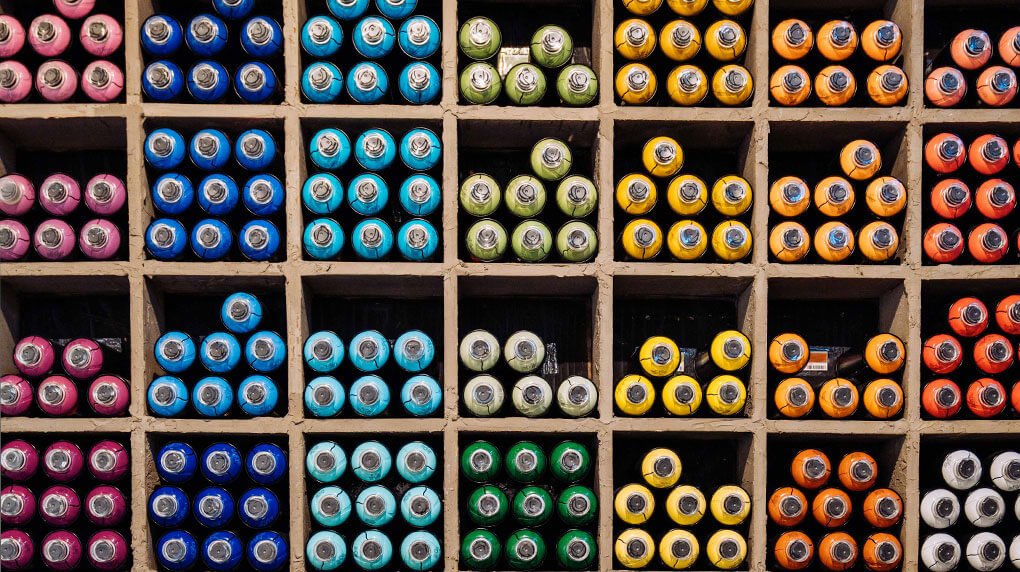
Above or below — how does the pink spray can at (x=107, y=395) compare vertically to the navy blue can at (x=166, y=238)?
below

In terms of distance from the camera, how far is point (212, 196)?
138 inches

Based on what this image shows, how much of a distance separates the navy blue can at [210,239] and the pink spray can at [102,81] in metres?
0.83

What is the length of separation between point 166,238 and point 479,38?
1.92 m

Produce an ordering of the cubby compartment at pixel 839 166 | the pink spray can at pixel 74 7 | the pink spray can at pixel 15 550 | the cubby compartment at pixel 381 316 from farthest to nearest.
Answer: the cubby compartment at pixel 381 316
the cubby compartment at pixel 839 166
the pink spray can at pixel 74 7
the pink spray can at pixel 15 550

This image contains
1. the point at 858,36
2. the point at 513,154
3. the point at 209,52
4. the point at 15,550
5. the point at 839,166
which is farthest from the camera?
the point at 513,154

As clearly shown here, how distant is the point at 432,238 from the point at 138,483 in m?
1.98

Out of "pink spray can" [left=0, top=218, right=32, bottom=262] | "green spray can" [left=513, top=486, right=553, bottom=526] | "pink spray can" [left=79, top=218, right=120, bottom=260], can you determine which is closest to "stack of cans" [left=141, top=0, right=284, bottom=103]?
"pink spray can" [left=79, top=218, right=120, bottom=260]

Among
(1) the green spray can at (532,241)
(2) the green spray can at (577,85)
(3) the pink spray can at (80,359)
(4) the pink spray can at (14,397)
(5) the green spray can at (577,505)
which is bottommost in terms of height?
(5) the green spray can at (577,505)

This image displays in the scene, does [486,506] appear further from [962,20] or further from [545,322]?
[962,20]

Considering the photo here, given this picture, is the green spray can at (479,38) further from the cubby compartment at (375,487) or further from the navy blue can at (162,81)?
the cubby compartment at (375,487)

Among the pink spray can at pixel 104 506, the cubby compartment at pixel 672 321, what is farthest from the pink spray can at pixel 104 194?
the cubby compartment at pixel 672 321

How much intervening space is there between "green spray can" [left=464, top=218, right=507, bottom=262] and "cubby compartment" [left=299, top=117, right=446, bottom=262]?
0.67 ft

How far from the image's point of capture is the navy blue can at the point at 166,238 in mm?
3531

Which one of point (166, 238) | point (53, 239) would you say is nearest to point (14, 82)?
point (53, 239)
